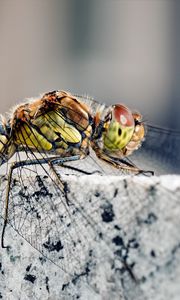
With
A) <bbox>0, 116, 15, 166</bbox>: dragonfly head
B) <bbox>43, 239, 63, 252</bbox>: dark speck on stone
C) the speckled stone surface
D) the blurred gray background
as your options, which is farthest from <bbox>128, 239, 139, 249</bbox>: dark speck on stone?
the blurred gray background

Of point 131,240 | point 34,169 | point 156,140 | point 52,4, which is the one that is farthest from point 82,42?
point 131,240

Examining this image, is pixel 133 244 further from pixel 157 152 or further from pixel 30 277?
pixel 157 152

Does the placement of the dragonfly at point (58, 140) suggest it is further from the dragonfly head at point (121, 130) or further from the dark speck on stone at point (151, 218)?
the dark speck on stone at point (151, 218)

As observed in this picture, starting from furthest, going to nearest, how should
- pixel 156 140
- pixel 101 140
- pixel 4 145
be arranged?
pixel 156 140, pixel 4 145, pixel 101 140

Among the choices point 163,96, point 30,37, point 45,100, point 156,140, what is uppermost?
point 45,100

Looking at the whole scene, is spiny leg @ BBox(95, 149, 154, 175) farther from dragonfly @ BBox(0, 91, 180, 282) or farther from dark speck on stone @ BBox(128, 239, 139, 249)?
dark speck on stone @ BBox(128, 239, 139, 249)

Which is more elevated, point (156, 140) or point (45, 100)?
point (45, 100)

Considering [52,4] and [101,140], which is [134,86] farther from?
[101,140]
